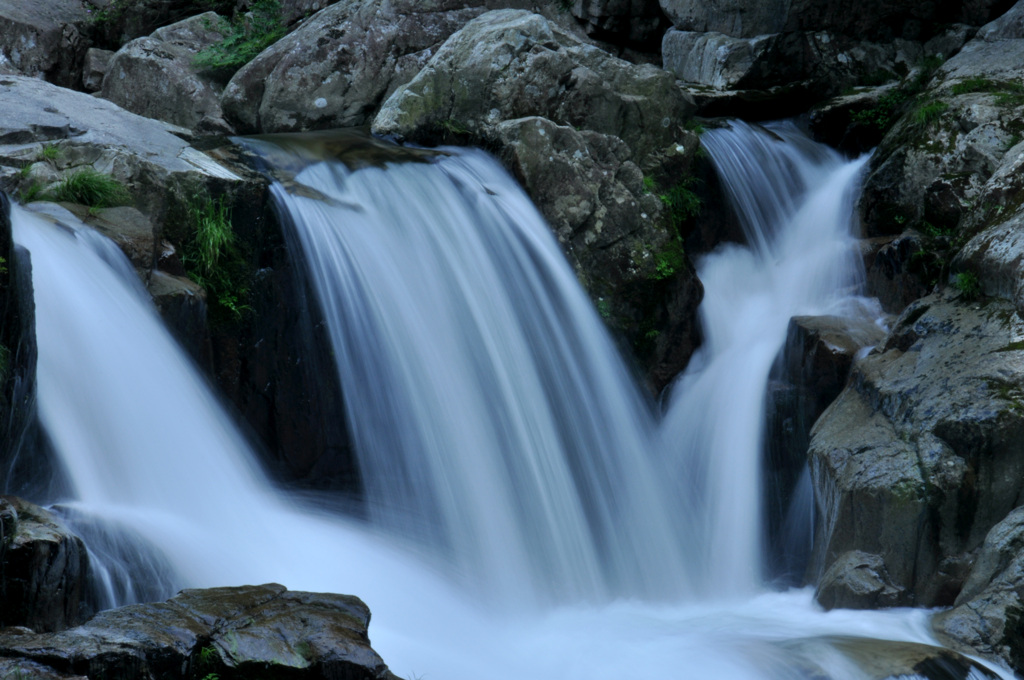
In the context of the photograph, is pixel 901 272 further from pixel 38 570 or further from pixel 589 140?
pixel 38 570

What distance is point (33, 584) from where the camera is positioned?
2.94 metres

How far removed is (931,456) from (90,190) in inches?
191

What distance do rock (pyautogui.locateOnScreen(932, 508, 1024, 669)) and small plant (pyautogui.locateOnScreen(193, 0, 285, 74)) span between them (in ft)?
27.9

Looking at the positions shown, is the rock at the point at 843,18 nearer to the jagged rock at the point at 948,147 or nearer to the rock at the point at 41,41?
the jagged rock at the point at 948,147

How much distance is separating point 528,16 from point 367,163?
7.01 ft

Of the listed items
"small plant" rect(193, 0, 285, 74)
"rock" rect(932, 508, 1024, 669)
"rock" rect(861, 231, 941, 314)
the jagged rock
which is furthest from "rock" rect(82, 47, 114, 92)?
"rock" rect(932, 508, 1024, 669)

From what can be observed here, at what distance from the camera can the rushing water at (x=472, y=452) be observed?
164 inches

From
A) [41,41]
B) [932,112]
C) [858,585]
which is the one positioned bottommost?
[858,585]

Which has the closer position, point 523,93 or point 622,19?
point 523,93

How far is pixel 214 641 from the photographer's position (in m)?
2.92

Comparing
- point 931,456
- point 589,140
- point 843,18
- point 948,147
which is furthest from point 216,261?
→ point 843,18

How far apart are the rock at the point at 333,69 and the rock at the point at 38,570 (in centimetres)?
→ 620

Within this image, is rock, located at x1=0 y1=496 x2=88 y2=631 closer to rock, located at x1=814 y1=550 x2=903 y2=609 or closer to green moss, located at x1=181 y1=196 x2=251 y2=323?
green moss, located at x1=181 y1=196 x2=251 y2=323

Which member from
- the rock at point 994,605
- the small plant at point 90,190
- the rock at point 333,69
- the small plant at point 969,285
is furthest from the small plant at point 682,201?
the small plant at point 90,190
